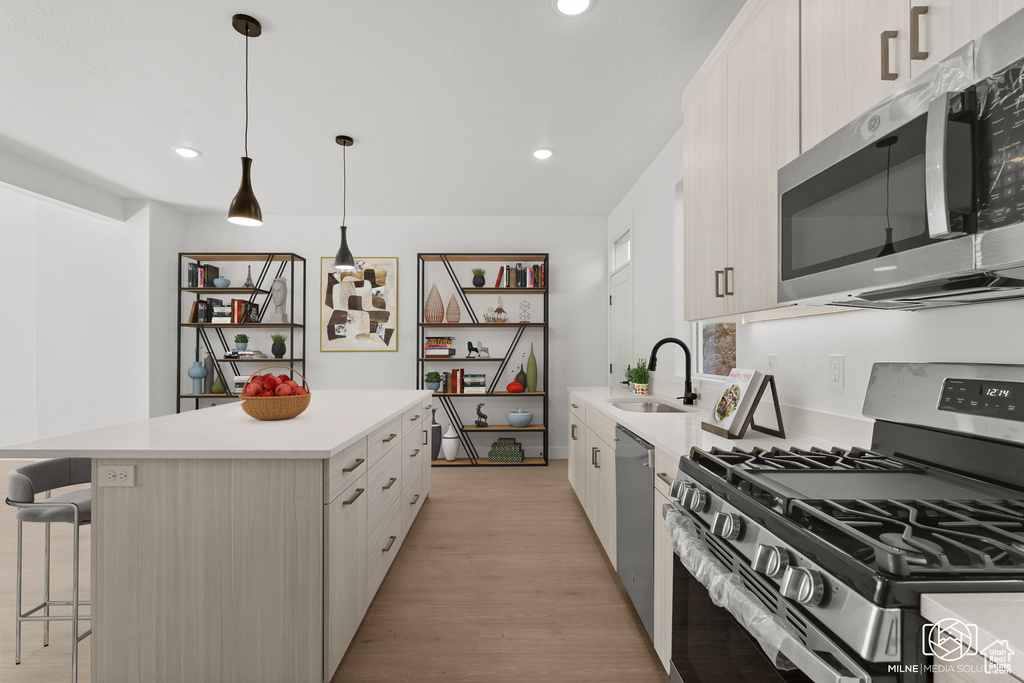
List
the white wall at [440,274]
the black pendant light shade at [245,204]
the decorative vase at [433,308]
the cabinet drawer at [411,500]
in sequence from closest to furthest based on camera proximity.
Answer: the black pendant light shade at [245,204] < the cabinet drawer at [411,500] < the decorative vase at [433,308] < the white wall at [440,274]

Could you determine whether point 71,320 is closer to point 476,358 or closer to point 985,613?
point 476,358

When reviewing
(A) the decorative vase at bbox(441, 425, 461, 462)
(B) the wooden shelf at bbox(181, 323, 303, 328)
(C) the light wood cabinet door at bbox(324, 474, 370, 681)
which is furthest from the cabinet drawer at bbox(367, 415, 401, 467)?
(B) the wooden shelf at bbox(181, 323, 303, 328)

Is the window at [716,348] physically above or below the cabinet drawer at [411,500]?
above

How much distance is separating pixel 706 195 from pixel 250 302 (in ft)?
15.1

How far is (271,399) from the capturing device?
2145 mm

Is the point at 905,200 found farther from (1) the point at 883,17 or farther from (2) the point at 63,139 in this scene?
(2) the point at 63,139

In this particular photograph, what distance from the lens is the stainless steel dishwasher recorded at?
182 cm

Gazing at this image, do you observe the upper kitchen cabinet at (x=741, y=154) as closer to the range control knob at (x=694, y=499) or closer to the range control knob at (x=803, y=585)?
Answer: the range control knob at (x=694, y=499)

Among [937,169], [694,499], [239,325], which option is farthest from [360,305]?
[937,169]

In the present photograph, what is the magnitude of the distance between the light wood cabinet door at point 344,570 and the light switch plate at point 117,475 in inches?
24.8

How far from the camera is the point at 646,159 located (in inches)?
146

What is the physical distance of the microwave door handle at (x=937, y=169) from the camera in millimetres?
801

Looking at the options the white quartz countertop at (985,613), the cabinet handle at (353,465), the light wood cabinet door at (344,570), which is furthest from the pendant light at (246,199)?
the white quartz countertop at (985,613)

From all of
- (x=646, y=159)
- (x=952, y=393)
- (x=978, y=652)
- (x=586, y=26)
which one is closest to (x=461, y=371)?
(x=646, y=159)
